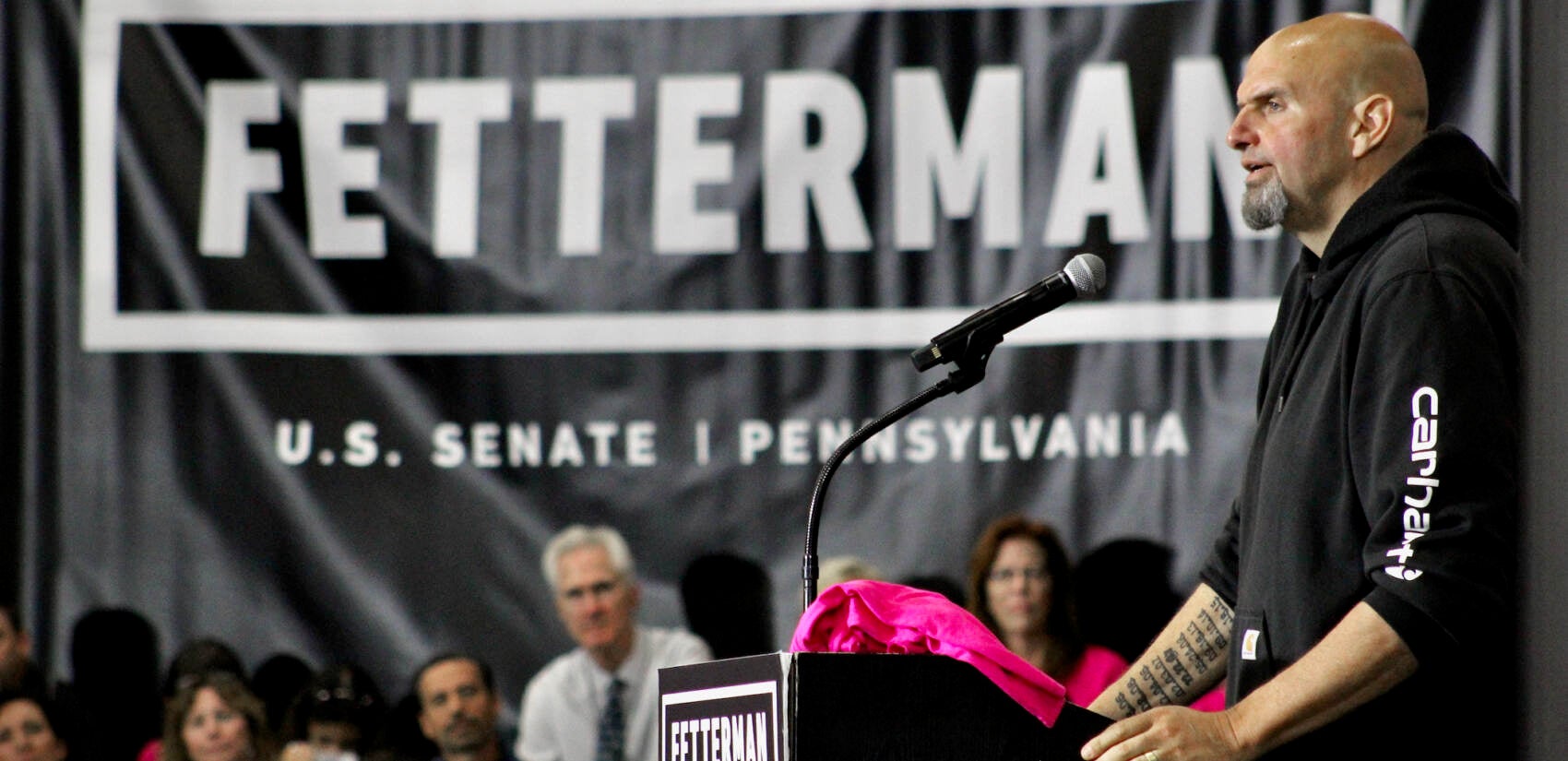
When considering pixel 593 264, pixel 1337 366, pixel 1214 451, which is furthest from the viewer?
pixel 593 264

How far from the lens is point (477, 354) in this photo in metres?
4.58

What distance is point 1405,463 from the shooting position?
157 cm

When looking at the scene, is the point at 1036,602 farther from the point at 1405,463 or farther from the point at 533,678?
the point at 1405,463

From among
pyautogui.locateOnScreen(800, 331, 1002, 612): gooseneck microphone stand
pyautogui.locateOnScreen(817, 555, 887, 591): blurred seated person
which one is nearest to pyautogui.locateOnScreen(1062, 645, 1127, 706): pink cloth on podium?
pyautogui.locateOnScreen(817, 555, 887, 591): blurred seated person

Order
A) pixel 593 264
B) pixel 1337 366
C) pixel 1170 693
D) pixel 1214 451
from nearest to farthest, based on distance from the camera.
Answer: pixel 1337 366 < pixel 1170 693 < pixel 1214 451 < pixel 593 264

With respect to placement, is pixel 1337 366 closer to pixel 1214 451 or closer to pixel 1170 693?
pixel 1170 693

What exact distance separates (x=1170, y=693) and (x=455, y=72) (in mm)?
3250

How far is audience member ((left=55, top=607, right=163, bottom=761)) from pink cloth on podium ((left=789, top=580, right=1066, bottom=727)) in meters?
3.42

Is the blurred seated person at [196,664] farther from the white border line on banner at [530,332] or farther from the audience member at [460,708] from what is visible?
the white border line on banner at [530,332]

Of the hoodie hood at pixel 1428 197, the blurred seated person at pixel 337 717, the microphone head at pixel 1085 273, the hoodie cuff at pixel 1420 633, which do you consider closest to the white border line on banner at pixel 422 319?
the blurred seated person at pixel 337 717

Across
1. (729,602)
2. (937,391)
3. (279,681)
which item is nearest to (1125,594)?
(729,602)

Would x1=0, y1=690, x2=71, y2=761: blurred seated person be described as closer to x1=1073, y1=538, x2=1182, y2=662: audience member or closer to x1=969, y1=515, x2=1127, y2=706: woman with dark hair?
x1=969, y1=515, x2=1127, y2=706: woman with dark hair

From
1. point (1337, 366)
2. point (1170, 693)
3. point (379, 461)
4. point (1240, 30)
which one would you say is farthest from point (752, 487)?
point (1337, 366)

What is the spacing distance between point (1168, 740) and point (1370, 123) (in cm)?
76
